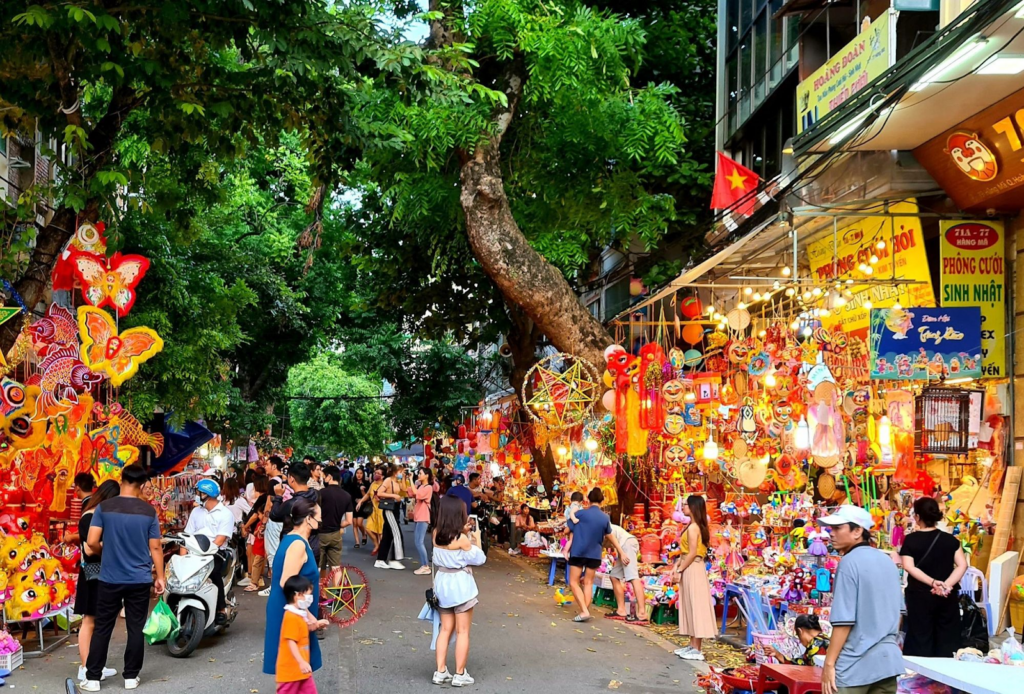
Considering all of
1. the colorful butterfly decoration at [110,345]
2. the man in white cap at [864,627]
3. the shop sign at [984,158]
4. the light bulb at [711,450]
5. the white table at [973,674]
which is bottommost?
the white table at [973,674]

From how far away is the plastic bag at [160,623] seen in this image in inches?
350

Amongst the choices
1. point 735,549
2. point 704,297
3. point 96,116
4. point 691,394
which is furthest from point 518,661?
point 704,297

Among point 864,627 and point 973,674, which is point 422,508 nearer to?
point 864,627

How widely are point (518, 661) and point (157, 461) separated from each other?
1272cm

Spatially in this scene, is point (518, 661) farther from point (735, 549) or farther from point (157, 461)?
point (157, 461)

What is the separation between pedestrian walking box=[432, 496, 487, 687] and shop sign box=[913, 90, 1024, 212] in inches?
243

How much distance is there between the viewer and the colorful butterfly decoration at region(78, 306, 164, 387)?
34.2 ft

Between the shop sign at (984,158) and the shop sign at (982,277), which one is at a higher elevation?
the shop sign at (984,158)

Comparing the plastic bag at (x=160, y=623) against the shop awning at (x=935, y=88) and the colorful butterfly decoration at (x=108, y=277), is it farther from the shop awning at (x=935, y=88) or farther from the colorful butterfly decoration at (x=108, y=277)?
the shop awning at (x=935, y=88)

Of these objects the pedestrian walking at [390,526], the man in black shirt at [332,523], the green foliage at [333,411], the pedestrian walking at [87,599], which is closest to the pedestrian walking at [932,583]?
the pedestrian walking at [87,599]

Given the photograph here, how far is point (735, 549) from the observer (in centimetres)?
1116

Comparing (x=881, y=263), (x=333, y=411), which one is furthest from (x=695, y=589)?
(x=333, y=411)

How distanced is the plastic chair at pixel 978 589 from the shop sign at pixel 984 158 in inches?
147

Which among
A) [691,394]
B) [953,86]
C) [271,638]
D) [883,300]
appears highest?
[953,86]
